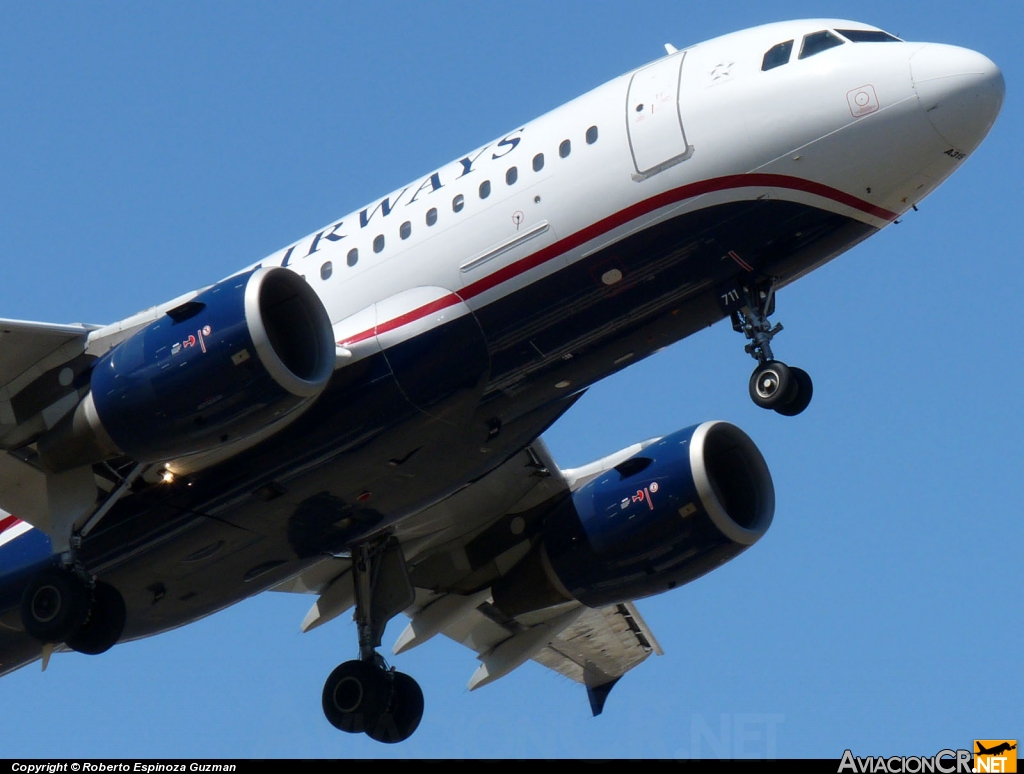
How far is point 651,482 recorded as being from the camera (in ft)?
83.8

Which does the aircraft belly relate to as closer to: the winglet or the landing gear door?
the landing gear door

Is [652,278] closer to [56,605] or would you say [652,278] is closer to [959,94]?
[959,94]

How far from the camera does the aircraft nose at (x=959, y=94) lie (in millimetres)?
21094

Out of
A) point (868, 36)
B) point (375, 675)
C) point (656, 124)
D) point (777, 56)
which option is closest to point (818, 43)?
point (777, 56)

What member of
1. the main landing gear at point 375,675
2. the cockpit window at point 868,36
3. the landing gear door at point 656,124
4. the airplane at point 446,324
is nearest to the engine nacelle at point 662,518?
the main landing gear at point 375,675

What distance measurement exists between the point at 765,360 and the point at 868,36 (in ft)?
12.8

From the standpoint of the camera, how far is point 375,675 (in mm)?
25625

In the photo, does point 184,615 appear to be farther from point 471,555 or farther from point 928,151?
point 928,151

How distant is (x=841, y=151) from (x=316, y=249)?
6627mm

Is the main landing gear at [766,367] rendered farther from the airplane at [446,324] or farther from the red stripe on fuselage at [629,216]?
the red stripe on fuselage at [629,216]

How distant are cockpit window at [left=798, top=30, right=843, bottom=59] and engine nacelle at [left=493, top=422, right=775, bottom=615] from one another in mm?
5685

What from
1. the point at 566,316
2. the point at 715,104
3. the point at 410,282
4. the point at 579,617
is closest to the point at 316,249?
the point at 410,282

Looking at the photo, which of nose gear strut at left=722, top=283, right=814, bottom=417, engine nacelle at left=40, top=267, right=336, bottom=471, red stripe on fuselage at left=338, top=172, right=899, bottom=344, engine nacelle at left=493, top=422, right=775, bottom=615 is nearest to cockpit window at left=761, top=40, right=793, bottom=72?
red stripe on fuselage at left=338, top=172, right=899, bottom=344

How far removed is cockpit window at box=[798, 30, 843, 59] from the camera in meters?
22.0
